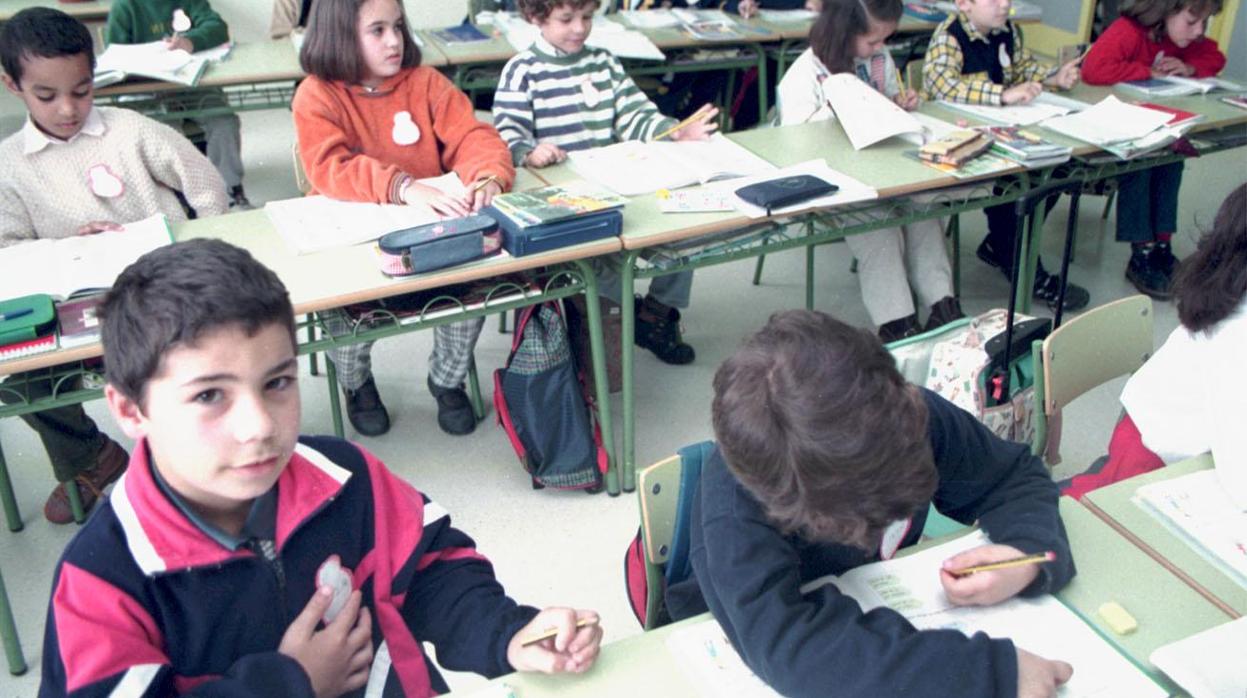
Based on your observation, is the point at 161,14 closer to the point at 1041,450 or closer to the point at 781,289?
the point at 781,289

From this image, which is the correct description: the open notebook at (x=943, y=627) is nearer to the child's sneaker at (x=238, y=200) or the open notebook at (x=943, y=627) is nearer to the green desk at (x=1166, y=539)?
the green desk at (x=1166, y=539)

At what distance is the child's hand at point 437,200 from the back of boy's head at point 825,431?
135 cm

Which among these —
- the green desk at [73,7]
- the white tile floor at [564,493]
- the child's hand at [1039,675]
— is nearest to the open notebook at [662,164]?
the white tile floor at [564,493]

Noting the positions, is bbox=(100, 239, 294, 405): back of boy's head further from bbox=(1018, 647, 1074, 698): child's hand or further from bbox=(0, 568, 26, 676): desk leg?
bbox=(0, 568, 26, 676): desk leg

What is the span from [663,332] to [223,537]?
2.16 meters

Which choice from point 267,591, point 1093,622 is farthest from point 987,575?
point 267,591

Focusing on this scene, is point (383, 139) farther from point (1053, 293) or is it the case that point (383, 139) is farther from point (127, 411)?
point (1053, 293)

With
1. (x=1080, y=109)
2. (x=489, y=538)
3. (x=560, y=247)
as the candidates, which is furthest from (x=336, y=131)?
(x=1080, y=109)

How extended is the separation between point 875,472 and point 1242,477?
0.69m

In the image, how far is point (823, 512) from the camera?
1058 millimetres

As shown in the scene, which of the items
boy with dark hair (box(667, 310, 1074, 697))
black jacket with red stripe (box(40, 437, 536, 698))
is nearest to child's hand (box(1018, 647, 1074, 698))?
boy with dark hair (box(667, 310, 1074, 697))

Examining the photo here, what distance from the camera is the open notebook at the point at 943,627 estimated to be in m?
1.11

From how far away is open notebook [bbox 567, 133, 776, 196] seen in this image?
8.32ft

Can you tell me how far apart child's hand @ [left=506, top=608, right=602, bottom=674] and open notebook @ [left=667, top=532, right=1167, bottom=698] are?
0.34 ft
